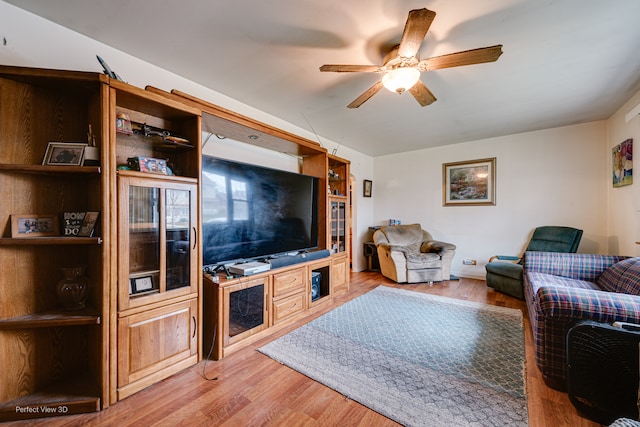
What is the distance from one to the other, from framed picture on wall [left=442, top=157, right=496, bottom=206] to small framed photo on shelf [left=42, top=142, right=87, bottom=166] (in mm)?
4969

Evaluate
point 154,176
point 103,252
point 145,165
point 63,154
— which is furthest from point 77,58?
point 103,252

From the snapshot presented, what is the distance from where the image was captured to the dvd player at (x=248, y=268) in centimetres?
218

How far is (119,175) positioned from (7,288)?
35.9 inches

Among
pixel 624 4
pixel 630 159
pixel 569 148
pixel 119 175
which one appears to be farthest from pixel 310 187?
pixel 569 148

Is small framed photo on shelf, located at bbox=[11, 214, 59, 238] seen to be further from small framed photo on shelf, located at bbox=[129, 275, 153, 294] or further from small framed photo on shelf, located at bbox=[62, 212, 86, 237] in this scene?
small framed photo on shelf, located at bbox=[129, 275, 153, 294]

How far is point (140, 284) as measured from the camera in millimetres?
1716

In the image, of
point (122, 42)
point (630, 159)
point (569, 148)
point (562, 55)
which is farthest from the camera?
point (569, 148)

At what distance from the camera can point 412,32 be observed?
1453 mm

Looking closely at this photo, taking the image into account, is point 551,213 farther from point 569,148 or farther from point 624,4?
point 624,4

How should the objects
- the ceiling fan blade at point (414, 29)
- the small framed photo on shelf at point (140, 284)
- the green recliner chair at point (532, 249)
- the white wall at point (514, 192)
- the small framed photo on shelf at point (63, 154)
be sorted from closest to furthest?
the ceiling fan blade at point (414, 29), the small framed photo on shelf at point (63, 154), the small framed photo on shelf at point (140, 284), the green recliner chair at point (532, 249), the white wall at point (514, 192)

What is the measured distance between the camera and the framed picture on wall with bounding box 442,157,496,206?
14.0 feet

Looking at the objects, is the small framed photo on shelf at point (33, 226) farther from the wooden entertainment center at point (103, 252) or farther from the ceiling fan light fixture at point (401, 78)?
the ceiling fan light fixture at point (401, 78)

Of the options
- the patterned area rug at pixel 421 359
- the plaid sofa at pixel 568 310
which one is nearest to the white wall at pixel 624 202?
the plaid sofa at pixel 568 310

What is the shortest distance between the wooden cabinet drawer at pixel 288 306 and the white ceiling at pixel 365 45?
2.15 meters
